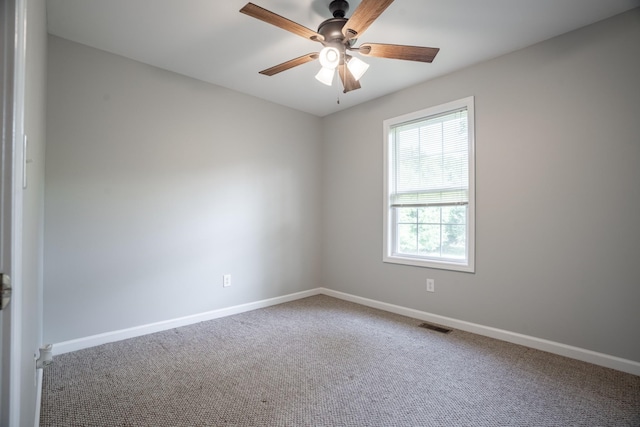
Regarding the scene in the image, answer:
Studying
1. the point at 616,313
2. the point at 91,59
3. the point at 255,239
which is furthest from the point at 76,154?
the point at 616,313

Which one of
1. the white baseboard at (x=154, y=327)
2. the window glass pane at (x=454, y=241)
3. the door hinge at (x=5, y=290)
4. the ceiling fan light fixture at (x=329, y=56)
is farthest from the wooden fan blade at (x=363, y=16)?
the white baseboard at (x=154, y=327)

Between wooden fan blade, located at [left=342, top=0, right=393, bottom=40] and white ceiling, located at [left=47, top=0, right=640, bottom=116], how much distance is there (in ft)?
1.01

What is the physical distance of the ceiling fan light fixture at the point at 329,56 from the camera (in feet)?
6.94

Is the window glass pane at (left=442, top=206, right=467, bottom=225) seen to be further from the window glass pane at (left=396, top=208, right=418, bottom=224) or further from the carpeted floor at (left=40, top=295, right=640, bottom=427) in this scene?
the carpeted floor at (left=40, top=295, right=640, bottom=427)

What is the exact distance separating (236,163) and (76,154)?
1.45 metres

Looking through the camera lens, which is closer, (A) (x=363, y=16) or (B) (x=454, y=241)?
(A) (x=363, y=16)

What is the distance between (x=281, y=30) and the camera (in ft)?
A: 7.91

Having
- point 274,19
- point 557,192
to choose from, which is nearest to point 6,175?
point 274,19

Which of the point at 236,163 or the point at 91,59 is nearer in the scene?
the point at 91,59

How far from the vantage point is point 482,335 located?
2879mm

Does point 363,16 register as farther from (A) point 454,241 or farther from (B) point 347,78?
(A) point 454,241

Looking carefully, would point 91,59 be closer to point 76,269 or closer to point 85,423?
point 76,269

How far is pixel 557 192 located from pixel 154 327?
143 inches

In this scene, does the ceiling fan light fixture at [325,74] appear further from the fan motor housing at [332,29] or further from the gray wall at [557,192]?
the gray wall at [557,192]
